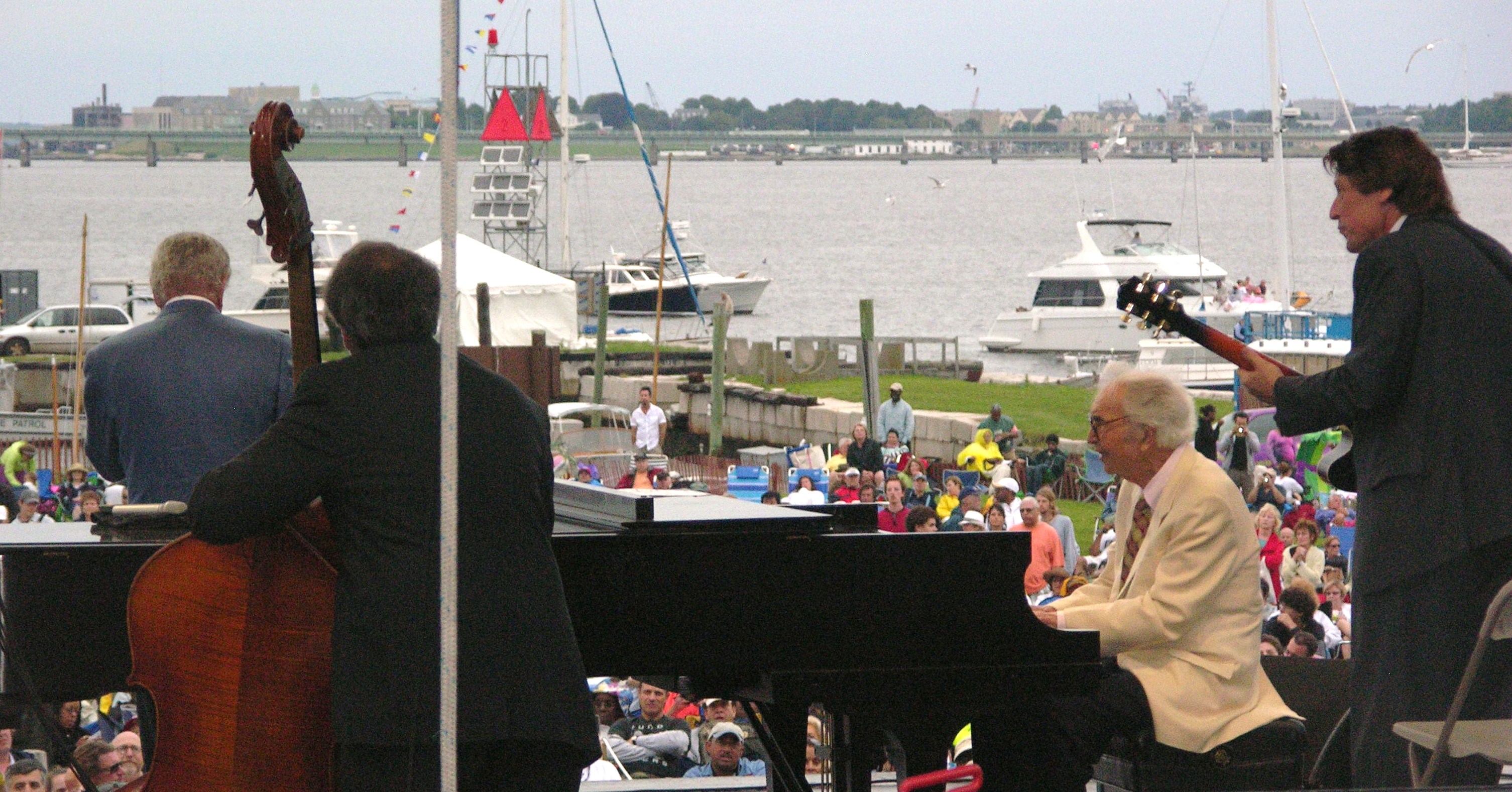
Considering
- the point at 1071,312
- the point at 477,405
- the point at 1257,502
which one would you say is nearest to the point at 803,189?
the point at 1071,312

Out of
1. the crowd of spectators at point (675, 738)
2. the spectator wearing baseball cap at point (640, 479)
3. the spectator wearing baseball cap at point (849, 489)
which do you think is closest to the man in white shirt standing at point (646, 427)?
the spectator wearing baseball cap at point (640, 479)

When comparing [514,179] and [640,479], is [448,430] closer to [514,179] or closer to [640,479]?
[640,479]

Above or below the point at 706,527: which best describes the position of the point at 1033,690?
below

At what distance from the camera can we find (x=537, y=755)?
9.11 feet

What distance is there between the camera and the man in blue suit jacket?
384 centimetres

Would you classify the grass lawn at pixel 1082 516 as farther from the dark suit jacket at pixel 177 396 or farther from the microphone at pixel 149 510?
the microphone at pixel 149 510

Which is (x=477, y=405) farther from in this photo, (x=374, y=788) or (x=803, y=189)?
(x=803, y=189)

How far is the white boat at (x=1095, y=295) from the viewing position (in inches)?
1681

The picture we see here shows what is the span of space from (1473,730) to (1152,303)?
114 centimetres

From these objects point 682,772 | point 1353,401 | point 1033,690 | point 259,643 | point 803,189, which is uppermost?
point 803,189

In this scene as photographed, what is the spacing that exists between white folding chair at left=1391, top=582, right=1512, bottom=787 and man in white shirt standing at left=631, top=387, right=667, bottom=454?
1783 cm

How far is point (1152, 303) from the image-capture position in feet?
12.4

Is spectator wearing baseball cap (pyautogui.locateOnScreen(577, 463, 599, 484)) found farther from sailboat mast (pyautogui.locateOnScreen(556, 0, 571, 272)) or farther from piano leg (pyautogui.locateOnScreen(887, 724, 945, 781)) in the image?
sailboat mast (pyautogui.locateOnScreen(556, 0, 571, 272))

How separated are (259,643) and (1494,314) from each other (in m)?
2.44
